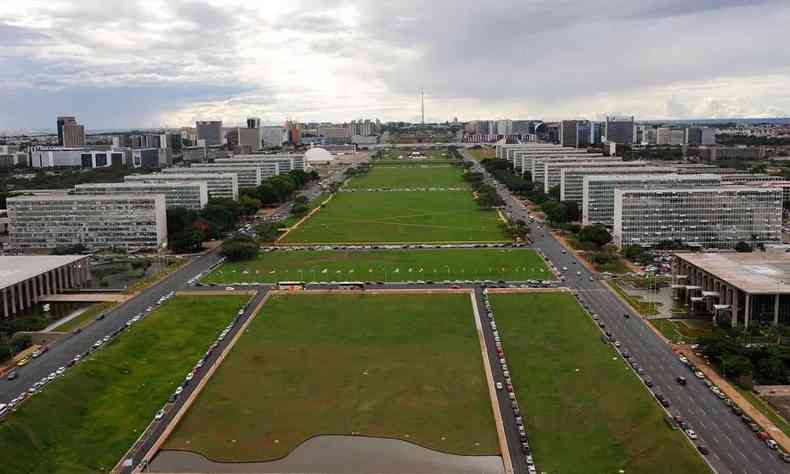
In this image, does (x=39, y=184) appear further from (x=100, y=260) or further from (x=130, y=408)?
(x=130, y=408)

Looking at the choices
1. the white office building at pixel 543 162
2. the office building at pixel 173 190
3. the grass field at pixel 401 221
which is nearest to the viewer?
the grass field at pixel 401 221

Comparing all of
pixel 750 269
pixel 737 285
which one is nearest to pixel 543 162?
pixel 750 269

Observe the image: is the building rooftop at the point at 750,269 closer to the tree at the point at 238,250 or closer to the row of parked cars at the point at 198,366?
the row of parked cars at the point at 198,366

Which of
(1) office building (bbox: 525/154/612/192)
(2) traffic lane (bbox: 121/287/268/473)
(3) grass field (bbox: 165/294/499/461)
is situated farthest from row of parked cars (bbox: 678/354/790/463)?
(1) office building (bbox: 525/154/612/192)

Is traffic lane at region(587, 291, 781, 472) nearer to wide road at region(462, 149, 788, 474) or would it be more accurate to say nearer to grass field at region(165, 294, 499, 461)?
wide road at region(462, 149, 788, 474)

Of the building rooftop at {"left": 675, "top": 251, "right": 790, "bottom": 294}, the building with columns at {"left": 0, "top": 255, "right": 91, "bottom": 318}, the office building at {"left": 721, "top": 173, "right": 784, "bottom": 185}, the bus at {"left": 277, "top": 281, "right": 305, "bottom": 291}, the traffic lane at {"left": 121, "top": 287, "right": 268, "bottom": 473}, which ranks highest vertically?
the office building at {"left": 721, "top": 173, "right": 784, "bottom": 185}

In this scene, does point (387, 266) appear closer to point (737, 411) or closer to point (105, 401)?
point (105, 401)

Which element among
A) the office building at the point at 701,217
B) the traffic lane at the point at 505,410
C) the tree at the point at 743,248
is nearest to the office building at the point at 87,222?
the traffic lane at the point at 505,410
